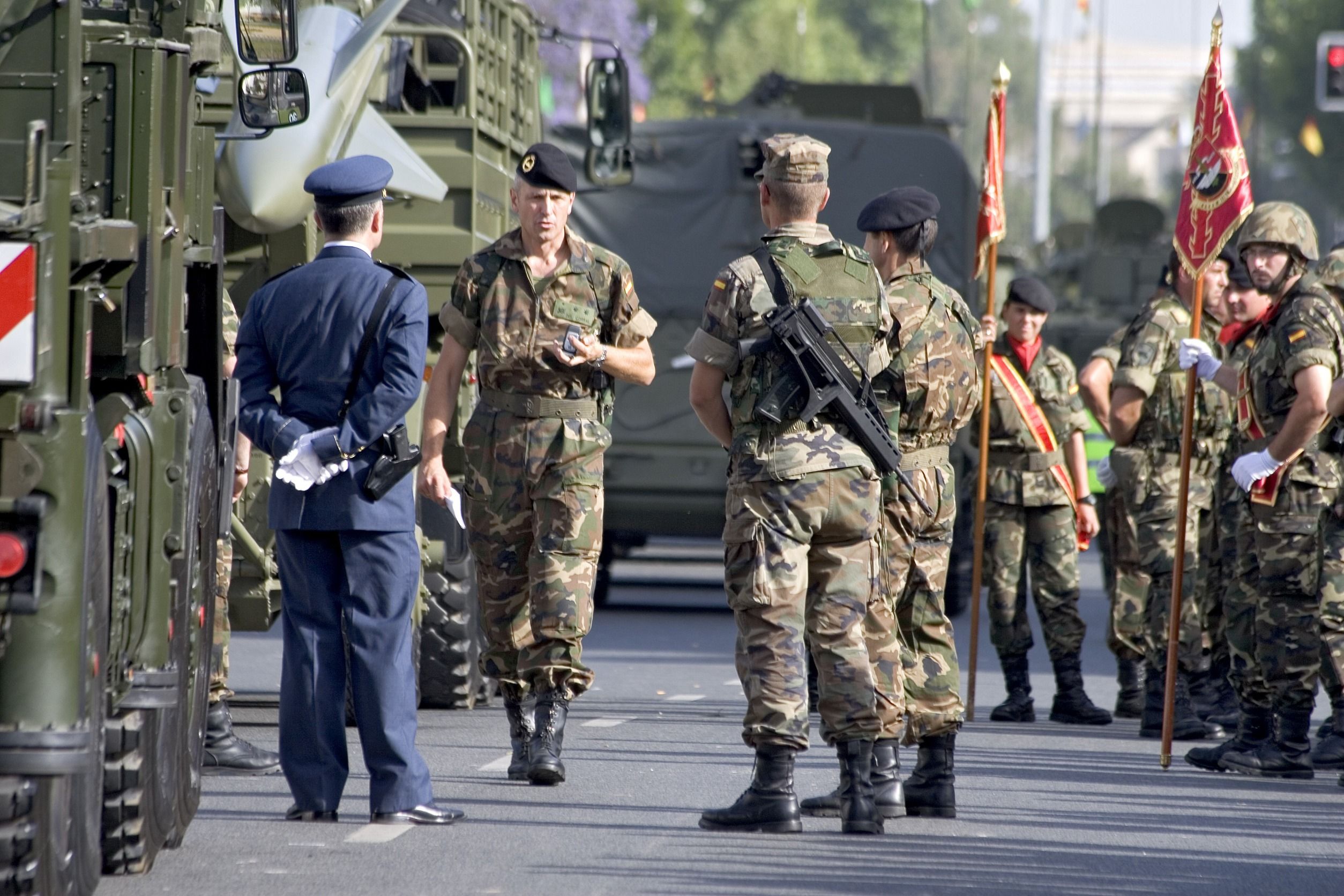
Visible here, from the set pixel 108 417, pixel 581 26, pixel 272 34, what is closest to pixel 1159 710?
pixel 272 34

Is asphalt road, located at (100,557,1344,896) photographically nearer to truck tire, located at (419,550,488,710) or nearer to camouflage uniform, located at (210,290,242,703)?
truck tire, located at (419,550,488,710)

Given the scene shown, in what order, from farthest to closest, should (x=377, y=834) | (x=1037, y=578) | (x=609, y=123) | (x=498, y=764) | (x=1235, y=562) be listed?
(x=609, y=123), (x=1037, y=578), (x=1235, y=562), (x=498, y=764), (x=377, y=834)

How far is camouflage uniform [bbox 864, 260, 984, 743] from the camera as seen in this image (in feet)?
24.7

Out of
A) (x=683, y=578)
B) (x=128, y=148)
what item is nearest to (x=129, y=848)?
(x=128, y=148)

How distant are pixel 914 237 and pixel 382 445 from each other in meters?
1.93

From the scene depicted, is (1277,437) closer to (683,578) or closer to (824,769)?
(824,769)

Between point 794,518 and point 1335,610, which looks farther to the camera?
point 1335,610

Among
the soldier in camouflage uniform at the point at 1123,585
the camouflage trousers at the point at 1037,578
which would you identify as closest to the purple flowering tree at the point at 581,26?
the soldier in camouflage uniform at the point at 1123,585

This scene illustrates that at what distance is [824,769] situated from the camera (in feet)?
28.6

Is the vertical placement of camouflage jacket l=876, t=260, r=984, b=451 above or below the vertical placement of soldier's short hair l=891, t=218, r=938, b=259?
below

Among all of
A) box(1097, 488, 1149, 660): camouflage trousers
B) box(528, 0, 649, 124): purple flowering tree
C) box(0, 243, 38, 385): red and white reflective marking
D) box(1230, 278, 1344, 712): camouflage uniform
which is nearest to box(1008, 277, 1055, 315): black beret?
box(1097, 488, 1149, 660): camouflage trousers

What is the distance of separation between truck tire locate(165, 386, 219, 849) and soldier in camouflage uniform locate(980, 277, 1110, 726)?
4871mm

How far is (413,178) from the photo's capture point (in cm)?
Answer: 1012

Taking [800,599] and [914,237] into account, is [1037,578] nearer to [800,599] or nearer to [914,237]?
[914,237]
